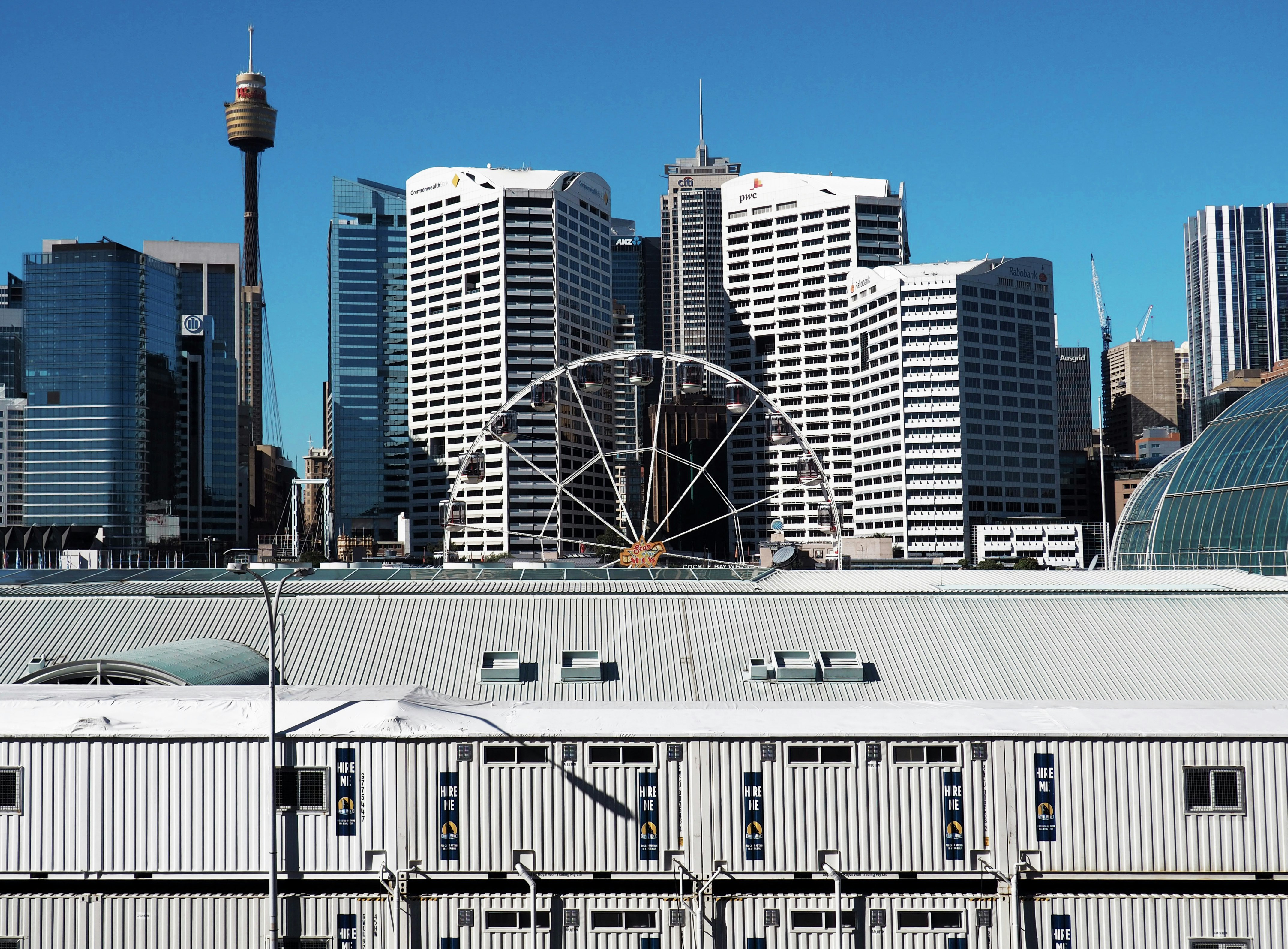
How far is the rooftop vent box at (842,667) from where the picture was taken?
38.8 metres

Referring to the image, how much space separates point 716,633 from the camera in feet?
139

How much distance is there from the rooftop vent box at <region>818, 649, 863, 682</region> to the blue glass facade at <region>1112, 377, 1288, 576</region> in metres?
41.6

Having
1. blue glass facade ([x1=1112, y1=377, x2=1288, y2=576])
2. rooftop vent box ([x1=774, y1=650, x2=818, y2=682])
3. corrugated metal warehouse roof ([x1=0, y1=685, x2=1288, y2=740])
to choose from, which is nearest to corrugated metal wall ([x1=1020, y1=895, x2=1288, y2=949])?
corrugated metal warehouse roof ([x1=0, y1=685, x2=1288, y2=740])

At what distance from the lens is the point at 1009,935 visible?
2806 centimetres

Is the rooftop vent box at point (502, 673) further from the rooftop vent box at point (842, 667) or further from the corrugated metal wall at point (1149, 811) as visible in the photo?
the corrugated metal wall at point (1149, 811)

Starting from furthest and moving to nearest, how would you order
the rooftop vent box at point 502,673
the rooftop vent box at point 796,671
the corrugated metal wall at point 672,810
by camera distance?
the rooftop vent box at point 502,673 → the rooftop vent box at point 796,671 → the corrugated metal wall at point 672,810

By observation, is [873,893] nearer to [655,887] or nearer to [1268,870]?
[655,887]

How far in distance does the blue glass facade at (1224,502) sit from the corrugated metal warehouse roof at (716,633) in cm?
2476

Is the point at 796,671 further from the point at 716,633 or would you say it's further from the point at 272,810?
the point at 272,810

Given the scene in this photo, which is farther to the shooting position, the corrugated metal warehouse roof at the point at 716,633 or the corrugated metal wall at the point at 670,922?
the corrugated metal warehouse roof at the point at 716,633

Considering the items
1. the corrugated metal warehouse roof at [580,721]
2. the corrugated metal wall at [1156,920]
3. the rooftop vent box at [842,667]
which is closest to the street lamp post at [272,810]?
the corrugated metal warehouse roof at [580,721]

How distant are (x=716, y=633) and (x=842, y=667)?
16.7 ft

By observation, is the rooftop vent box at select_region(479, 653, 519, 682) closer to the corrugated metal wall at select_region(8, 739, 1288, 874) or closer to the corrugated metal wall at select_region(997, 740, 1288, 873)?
the corrugated metal wall at select_region(8, 739, 1288, 874)

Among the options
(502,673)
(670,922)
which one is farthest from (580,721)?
(502,673)
